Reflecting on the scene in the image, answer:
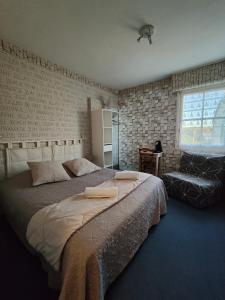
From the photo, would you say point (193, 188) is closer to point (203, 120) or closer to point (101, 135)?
point (203, 120)

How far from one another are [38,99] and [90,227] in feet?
7.23

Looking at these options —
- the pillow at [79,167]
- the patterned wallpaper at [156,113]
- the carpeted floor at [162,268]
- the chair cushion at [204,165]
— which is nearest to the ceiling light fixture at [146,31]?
the patterned wallpaper at [156,113]

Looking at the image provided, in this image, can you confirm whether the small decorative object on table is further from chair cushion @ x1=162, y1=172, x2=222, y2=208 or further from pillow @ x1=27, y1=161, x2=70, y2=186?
pillow @ x1=27, y1=161, x2=70, y2=186

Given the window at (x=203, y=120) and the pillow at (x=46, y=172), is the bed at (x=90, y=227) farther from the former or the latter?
the window at (x=203, y=120)

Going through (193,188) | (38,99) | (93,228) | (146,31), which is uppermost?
(146,31)

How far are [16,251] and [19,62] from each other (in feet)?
8.16

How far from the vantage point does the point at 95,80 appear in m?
3.34

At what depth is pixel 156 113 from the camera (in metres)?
3.46

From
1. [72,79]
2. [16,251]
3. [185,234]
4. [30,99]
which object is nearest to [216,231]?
[185,234]

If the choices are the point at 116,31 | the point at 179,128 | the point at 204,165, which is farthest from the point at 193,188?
the point at 116,31

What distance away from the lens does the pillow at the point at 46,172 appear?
1.99 metres

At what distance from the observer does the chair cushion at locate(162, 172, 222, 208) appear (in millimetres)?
2293

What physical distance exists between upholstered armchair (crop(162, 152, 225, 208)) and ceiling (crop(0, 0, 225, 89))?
1.75 meters

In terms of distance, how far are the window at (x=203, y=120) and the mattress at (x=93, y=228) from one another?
157 cm
